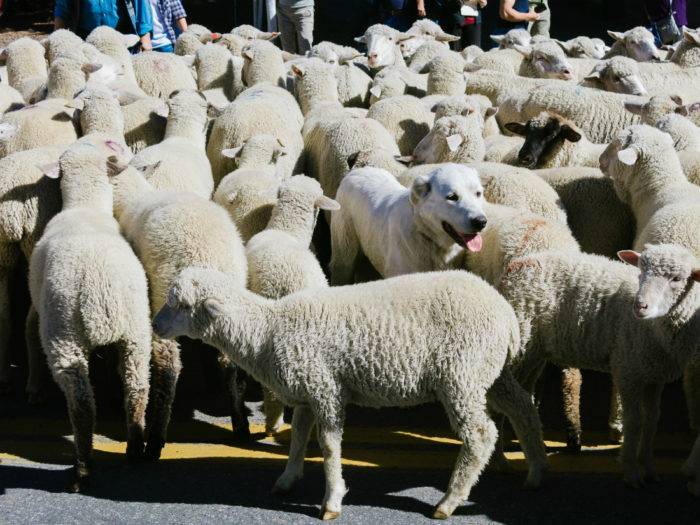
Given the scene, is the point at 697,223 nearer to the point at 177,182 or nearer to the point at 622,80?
the point at 177,182

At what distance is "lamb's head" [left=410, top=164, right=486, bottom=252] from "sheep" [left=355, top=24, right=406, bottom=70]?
5152mm

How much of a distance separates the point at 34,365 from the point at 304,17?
811 centimetres

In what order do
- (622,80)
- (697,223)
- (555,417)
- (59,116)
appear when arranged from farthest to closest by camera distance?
(622,80), (59,116), (555,417), (697,223)

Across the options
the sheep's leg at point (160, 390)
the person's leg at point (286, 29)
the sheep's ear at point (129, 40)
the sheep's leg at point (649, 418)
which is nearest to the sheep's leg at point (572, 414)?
the sheep's leg at point (649, 418)

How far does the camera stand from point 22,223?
6.32 meters

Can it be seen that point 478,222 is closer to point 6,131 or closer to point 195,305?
point 195,305

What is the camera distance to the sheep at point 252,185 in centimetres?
670

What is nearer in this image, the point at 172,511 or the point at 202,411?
the point at 172,511

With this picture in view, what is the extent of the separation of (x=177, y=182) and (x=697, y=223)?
3.21 metres

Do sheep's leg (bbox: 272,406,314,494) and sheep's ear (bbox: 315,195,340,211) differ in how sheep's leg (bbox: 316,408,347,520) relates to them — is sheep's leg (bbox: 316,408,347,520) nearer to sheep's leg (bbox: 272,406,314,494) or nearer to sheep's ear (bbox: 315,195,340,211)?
sheep's leg (bbox: 272,406,314,494)

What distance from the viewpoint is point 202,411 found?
20.4ft

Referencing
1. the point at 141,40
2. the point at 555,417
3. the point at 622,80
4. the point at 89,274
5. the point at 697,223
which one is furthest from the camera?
the point at 141,40

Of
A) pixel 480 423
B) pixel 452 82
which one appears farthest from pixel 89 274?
pixel 452 82

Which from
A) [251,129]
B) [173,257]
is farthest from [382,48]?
[173,257]
